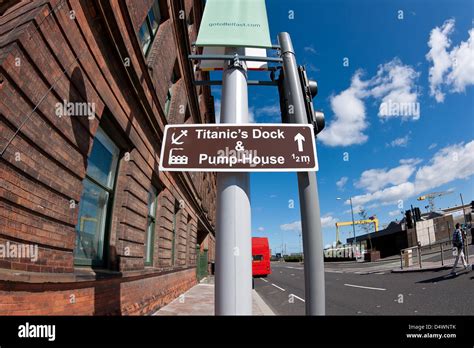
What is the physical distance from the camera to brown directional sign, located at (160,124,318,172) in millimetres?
2076

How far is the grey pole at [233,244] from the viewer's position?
1973 mm

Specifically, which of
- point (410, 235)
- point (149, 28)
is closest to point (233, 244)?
point (149, 28)

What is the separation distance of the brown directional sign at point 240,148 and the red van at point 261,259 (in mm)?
22719

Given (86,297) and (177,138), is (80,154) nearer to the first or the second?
(86,297)

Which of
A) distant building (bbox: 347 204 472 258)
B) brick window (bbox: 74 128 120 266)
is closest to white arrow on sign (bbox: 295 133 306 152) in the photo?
brick window (bbox: 74 128 120 266)

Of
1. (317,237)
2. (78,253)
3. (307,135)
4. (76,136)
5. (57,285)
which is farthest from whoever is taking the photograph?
(78,253)

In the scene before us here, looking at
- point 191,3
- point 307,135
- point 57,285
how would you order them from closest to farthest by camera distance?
point 307,135 < point 57,285 < point 191,3

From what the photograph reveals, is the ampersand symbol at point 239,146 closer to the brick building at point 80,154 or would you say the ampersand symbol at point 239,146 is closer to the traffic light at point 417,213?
the brick building at point 80,154

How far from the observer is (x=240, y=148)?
213cm

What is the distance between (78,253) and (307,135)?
14.0ft

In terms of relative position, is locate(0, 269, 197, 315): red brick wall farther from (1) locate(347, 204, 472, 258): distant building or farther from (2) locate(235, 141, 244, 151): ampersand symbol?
(1) locate(347, 204, 472, 258): distant building
